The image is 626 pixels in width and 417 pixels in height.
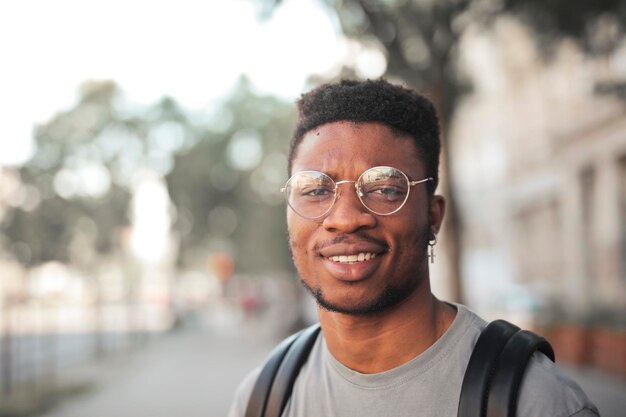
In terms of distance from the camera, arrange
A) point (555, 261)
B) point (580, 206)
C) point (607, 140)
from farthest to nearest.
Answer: point (555, 261) < point (580, 206) < point (607, 140)

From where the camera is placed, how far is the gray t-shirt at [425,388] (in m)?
1.72

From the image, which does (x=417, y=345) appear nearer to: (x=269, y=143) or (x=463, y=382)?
(x=463, y=382)

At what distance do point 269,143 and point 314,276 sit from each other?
31906 millimetres

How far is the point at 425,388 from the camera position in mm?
1926

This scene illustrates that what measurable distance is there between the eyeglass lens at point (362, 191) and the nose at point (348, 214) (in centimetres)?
1

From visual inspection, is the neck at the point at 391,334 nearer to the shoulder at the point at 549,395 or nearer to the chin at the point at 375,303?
the chin at the point at 375,303

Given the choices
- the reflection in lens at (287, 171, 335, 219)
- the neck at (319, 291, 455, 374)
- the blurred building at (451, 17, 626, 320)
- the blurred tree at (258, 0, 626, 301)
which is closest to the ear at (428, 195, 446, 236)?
the neck at (319, 291, 455, 374)

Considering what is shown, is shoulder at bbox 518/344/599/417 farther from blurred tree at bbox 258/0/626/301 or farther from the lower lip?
blurred tree at bbox 258/0/626/301

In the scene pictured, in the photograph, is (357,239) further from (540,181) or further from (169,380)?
(540,181)

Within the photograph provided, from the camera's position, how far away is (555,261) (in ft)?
76.9

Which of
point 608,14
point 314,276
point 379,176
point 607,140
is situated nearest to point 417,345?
point 314,276

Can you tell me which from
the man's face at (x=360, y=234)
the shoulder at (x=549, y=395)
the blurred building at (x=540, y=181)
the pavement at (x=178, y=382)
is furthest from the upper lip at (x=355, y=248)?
the blurred building at (x=540, y=181)

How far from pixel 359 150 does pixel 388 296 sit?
0.41 metres

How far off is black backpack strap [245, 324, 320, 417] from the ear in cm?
53
